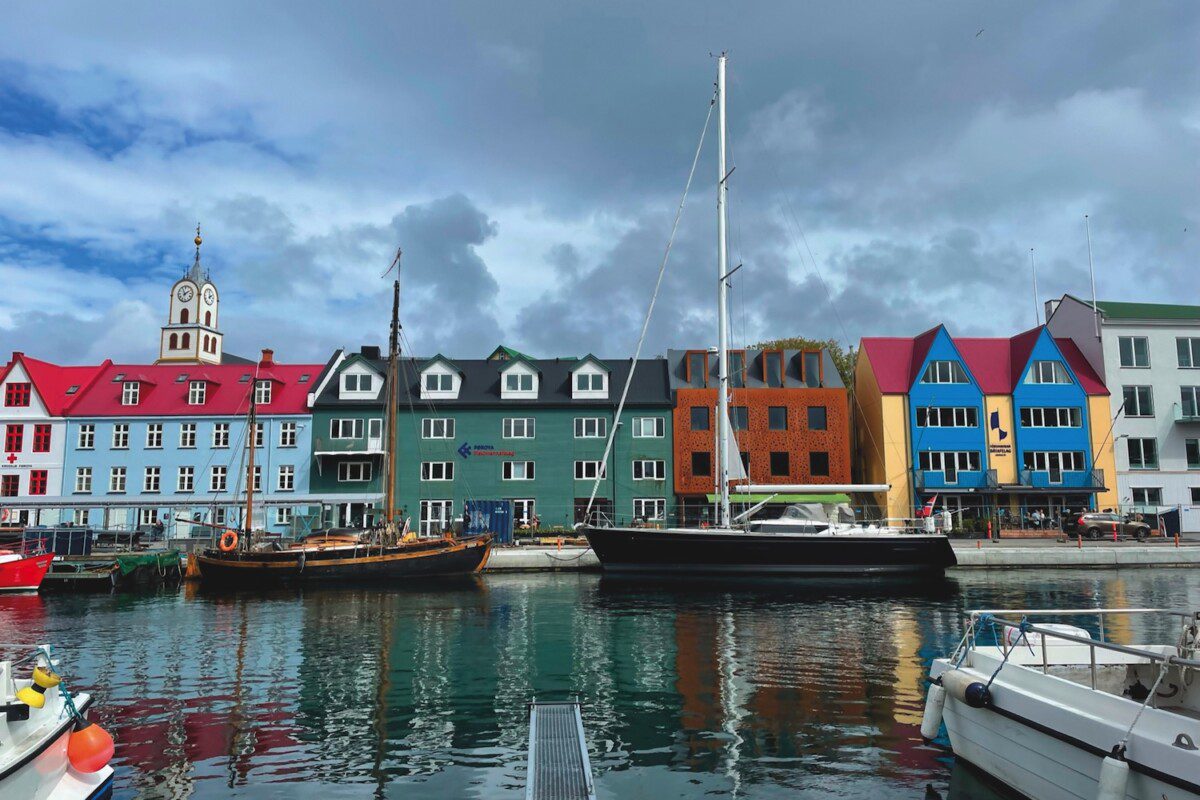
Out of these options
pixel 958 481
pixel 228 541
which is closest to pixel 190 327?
pixel 228 541

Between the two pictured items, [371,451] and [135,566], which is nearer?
[135,566]

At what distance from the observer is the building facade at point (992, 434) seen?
5825cm

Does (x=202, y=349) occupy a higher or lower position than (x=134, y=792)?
higher

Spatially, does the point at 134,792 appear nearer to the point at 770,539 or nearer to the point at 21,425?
the point at 770,539

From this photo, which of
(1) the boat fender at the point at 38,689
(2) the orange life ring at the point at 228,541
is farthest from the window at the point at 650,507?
(1) the boat fender at the point at 38,689

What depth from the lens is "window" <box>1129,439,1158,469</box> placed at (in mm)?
60094

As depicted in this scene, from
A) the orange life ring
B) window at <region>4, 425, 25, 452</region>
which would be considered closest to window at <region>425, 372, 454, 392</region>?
the orange life ring

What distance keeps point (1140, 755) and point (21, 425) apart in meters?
68.0

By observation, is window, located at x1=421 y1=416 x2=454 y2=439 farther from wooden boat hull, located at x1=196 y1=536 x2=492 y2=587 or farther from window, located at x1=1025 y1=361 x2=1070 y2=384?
window, located at x1=1025 y1=361 x2=1070 y2=384

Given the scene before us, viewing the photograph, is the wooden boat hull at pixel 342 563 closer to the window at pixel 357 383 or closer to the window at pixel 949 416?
the window at pixel 357 383

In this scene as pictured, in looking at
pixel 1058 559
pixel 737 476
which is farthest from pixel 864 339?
pixel 737 476

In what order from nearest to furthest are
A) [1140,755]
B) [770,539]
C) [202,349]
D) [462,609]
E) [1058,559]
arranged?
[1140,755]
[462,609]
[770,539]
[1058,559]
[202,349]

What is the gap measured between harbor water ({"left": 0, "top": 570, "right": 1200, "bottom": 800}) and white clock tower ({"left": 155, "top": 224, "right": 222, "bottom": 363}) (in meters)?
94.8

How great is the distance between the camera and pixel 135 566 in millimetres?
41531
